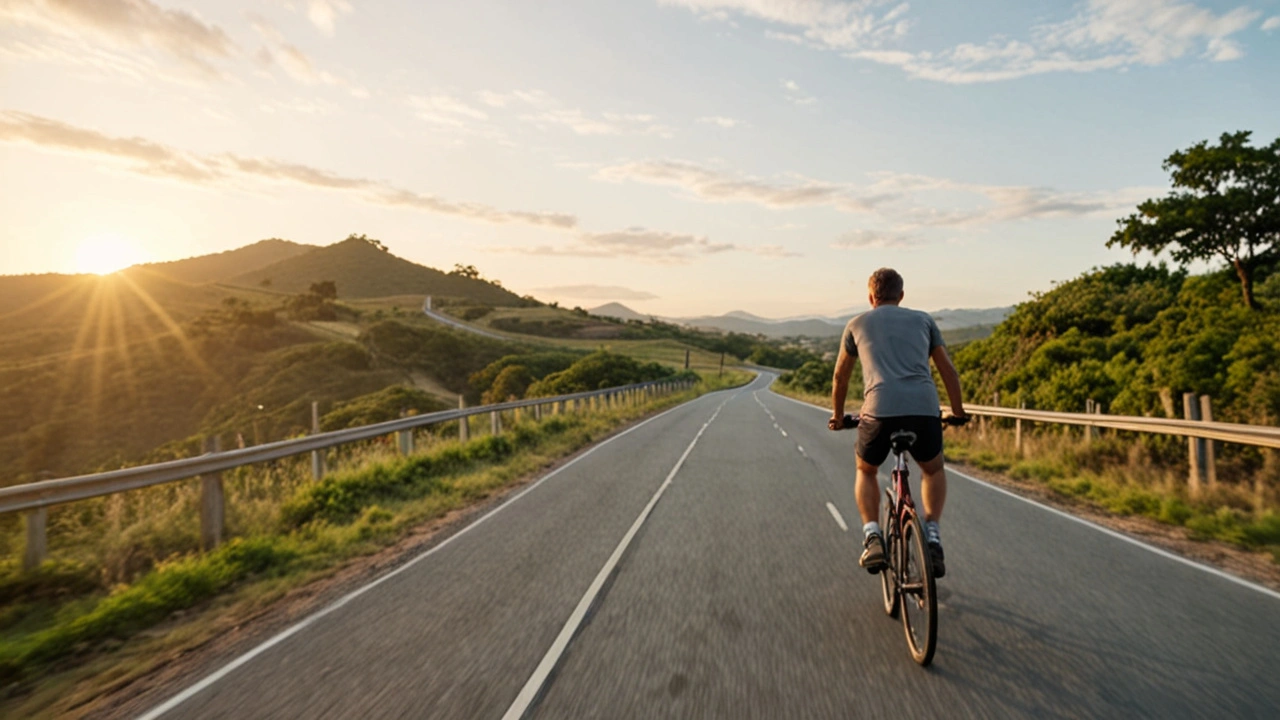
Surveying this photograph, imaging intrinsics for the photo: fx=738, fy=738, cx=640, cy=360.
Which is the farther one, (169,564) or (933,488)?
(169,564)

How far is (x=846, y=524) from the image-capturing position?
859 centimetres

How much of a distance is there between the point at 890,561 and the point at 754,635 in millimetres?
1103

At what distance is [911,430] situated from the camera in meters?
4.70

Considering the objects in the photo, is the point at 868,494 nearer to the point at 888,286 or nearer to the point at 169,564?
the point at 888,286

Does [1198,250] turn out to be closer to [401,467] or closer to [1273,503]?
[1273,503]

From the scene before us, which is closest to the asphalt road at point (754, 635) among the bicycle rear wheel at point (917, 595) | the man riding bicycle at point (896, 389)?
the bicycle rear wheel at point (917, 595)

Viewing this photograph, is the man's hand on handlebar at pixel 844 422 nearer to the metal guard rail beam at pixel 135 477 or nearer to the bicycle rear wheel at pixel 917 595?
the bicycle rear wheel at pixel 917 595

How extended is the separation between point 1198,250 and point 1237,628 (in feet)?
102

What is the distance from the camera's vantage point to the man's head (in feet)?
16.8

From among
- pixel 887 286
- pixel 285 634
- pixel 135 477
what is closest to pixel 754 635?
pixel 887 286

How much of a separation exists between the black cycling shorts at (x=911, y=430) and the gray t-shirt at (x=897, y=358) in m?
0.05

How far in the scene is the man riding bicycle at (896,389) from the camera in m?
4.71

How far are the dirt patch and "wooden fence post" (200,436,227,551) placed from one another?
10037mm

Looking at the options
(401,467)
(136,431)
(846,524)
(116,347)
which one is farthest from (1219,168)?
(116,347)
